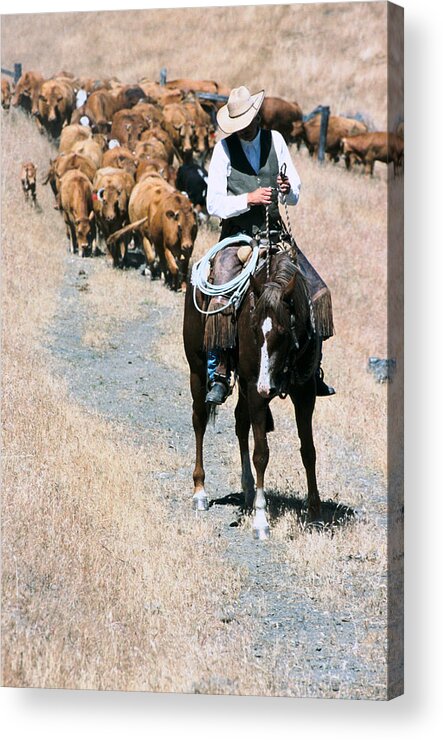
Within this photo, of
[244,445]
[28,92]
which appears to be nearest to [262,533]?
[244,445]

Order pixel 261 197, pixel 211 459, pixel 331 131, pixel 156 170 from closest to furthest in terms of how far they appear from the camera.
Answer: pixel 261 197
pixel 331 131
pixel 211 459
pixel 156 170

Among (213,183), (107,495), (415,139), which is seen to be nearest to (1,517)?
(107,495)

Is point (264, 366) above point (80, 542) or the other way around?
above

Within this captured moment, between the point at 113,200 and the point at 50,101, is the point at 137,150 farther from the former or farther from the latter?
the point at 50,101

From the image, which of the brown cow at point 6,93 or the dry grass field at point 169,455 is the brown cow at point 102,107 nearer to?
the dry grass field at point 169,455

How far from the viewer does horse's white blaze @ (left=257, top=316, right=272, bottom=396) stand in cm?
940

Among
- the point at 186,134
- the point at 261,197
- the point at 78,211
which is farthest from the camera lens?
the point at 78,211

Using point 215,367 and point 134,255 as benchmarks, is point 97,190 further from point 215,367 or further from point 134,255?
point 215,367

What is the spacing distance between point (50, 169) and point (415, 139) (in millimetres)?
2192

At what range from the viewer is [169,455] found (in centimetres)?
1019

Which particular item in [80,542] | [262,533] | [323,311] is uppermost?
[323,311]

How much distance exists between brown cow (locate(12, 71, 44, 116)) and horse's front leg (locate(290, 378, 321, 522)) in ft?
7.10

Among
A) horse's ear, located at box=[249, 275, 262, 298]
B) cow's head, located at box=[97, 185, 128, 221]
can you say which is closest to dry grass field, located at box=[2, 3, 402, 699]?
cow's head, located at box=[97, 185, 128, 221]

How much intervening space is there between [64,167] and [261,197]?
1476 mm
